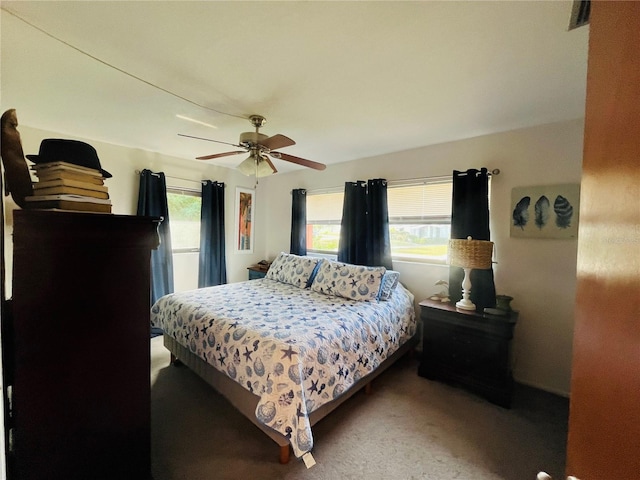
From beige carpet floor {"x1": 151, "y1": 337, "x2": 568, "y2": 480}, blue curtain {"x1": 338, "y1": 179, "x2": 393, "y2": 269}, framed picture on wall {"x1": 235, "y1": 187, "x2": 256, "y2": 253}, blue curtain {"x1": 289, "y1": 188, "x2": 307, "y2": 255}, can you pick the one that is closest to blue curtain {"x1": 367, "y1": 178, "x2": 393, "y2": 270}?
blue curtain {"x1": 338, "y1": 179, "x2": 393, "y2": 269}

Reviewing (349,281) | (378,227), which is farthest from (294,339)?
(378,227)

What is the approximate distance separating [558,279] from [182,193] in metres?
4.49

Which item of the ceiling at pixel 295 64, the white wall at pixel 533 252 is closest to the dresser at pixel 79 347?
the ceiling at pixel 295 64

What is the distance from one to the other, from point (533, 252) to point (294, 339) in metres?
2.34

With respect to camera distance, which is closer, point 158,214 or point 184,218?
point 158,214

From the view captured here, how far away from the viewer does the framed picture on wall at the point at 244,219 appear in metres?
4.43

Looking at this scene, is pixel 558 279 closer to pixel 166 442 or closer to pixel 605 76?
pixel 605 76

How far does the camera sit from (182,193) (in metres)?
3.79

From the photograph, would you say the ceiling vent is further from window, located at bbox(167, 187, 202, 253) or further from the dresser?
window, located at bbox(167, 187, 202, 253)

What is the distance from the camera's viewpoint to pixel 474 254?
2355 millimetres

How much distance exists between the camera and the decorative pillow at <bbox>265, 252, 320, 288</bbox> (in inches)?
130

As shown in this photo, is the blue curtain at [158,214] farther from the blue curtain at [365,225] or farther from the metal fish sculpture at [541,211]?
the metal fish sculpture at [541,211]

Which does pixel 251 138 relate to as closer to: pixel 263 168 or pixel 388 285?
pixel 263 168

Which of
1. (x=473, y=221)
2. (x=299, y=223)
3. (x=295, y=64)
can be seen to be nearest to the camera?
(x=295, y=64)
